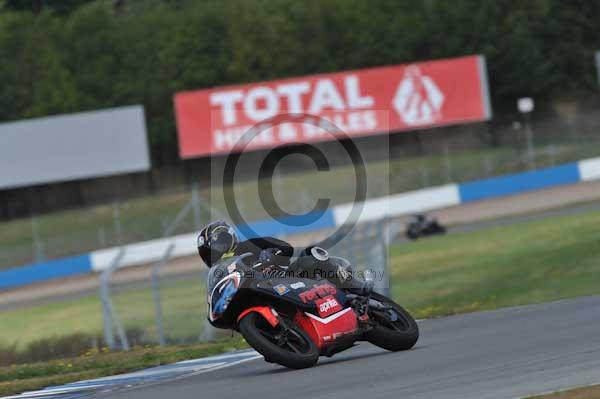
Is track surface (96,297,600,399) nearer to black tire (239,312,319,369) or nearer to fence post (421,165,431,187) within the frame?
black tire (239,312,319,369)

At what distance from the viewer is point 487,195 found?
3712 centimetres

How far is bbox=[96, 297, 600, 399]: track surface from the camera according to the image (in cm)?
736

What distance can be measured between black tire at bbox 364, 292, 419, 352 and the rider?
313mm

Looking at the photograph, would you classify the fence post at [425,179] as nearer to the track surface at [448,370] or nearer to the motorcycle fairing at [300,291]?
the track surface at [448,370]

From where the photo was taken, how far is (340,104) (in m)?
42.2

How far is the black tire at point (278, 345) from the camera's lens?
883cm

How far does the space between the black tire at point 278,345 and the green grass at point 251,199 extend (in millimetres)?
25312

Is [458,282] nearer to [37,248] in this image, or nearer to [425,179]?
[425,179]

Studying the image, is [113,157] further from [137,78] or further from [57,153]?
[137,78]

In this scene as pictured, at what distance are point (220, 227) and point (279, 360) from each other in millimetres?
1320

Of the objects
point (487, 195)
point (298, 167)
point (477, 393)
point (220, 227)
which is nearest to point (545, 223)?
point (487, 195)

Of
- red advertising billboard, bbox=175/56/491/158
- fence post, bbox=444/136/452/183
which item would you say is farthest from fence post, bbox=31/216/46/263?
fence post, bbox=444/136/452/183

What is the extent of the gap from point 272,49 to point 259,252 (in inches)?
1673

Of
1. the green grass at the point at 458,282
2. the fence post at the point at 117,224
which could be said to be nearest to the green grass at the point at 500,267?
the green grass at the point at 458,282
